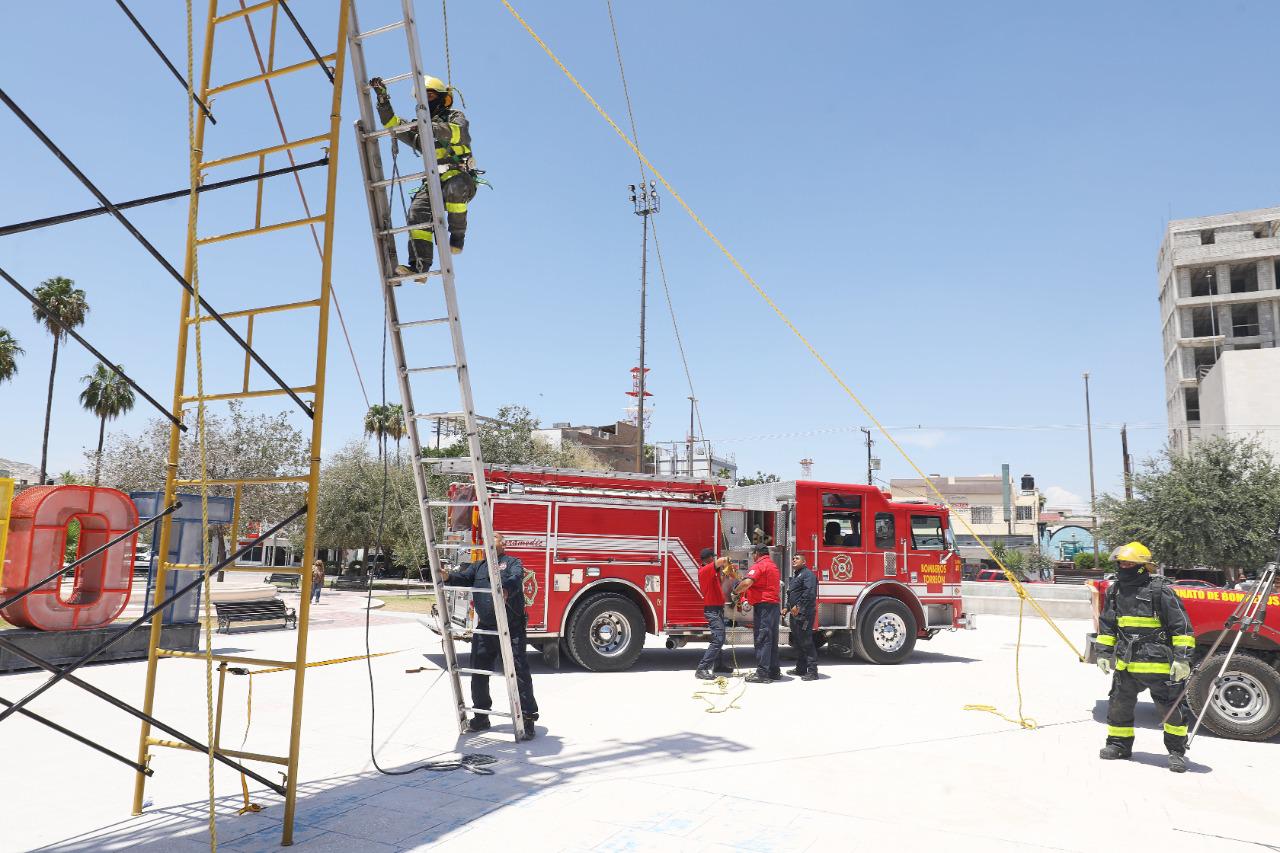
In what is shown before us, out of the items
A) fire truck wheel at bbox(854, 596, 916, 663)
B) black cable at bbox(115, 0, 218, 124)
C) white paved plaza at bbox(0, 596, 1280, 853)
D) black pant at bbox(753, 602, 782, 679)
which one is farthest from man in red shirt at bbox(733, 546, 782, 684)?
black cable at bbox(115, 0, 218, 124)

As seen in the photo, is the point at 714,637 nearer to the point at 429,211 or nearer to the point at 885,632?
the point at 885,632

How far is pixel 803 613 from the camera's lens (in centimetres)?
1159

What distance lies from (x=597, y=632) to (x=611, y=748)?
4.44 m

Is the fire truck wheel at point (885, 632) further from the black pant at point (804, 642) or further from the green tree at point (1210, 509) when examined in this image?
the green tree at point (1210, 509)

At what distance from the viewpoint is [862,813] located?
218 inches

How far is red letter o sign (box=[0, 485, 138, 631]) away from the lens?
10531mm

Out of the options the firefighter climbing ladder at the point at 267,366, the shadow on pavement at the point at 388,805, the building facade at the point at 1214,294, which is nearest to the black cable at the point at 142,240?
the firefighter climbing ladder at the point at 267,366

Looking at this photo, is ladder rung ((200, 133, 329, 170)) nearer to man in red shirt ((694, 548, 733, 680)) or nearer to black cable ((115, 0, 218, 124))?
black cable ((115, 0, 218, 124))

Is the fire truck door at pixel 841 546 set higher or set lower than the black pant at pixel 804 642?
higher

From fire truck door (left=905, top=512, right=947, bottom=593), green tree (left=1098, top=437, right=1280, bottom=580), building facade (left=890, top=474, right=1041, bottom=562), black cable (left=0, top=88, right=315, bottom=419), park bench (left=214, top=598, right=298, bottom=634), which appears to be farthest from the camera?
building facade (left=890, top=474, right=1041, bottom=562)

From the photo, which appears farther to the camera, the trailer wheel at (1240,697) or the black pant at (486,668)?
the trailer wheel at (1240,697)

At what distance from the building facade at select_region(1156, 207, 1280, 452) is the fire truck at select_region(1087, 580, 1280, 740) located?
50.3m

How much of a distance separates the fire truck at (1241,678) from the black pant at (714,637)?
15.6ft

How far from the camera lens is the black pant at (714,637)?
11000 mm
